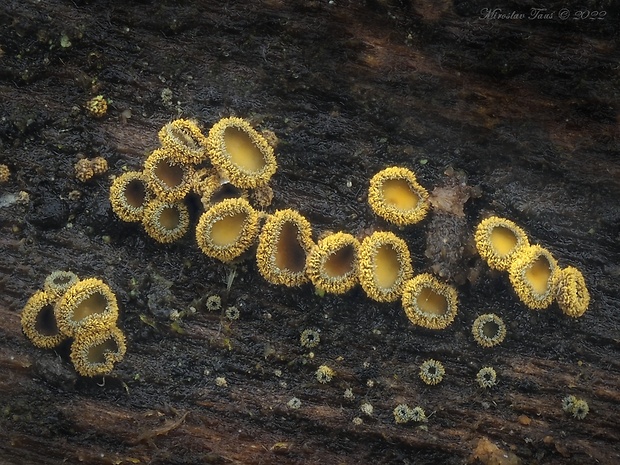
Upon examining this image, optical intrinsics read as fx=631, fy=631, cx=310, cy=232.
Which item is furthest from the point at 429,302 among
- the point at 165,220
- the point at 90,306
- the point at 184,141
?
the point at 90,306

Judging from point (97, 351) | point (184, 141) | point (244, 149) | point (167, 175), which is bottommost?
point (97, 351)

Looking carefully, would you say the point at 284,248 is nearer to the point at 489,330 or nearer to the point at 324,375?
the point at 324,375

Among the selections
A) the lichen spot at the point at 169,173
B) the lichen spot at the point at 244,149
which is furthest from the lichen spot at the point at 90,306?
the lichen spot at the point at 244,149

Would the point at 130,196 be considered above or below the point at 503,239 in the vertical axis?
below

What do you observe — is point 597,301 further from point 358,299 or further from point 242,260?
point 242,260

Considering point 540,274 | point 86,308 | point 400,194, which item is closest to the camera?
point 86,308

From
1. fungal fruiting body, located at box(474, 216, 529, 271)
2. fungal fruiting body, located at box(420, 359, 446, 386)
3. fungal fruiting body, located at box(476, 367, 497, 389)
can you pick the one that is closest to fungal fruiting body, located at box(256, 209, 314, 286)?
fungal fruiting body, located at box(420, 359, 446, 386)

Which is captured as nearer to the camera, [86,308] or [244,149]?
[86,308]

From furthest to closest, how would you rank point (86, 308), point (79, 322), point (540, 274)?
point (540, 274), point (86, 308), point (79, 322)
